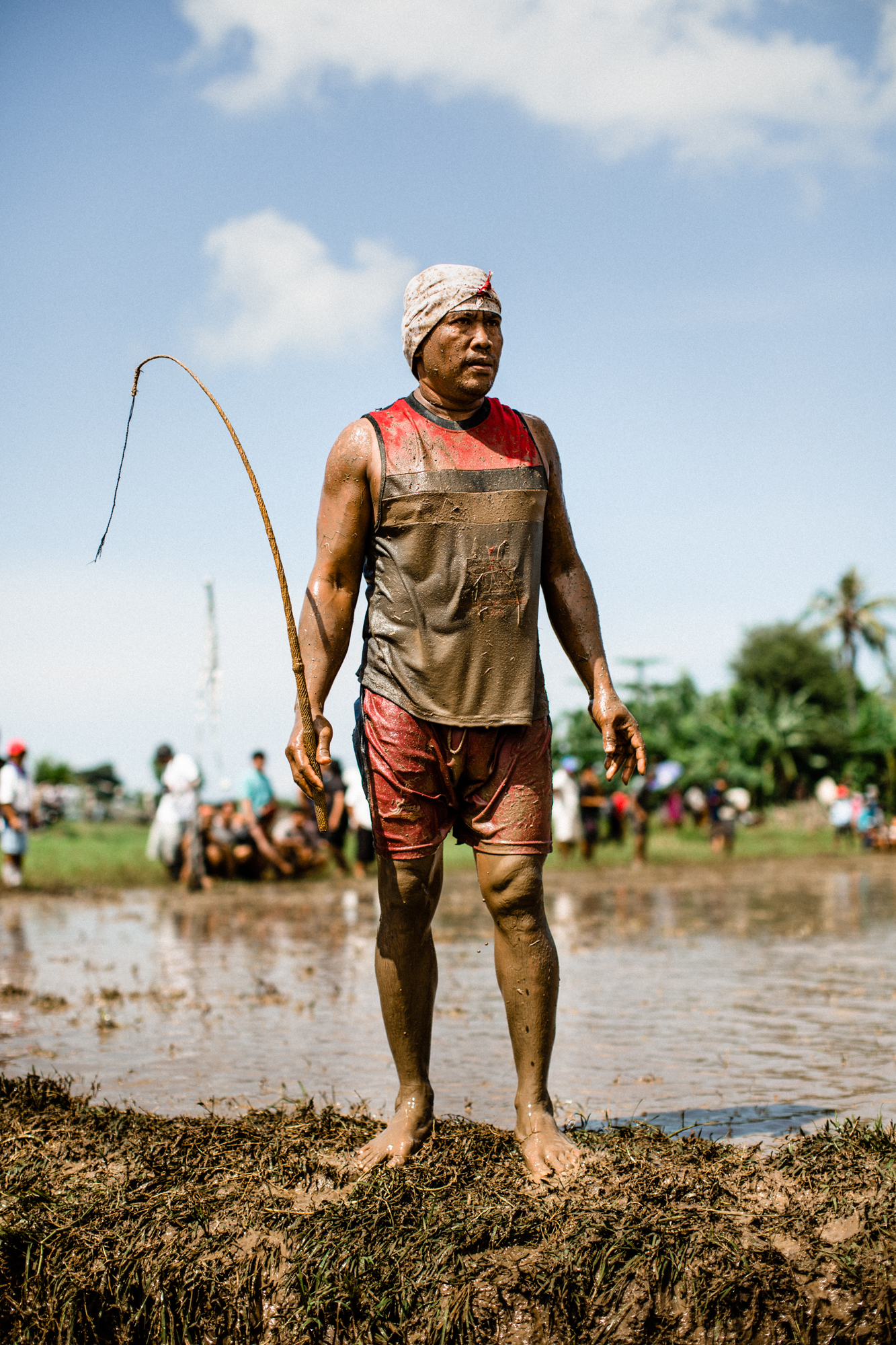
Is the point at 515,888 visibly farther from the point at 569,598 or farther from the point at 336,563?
the point at 336,563

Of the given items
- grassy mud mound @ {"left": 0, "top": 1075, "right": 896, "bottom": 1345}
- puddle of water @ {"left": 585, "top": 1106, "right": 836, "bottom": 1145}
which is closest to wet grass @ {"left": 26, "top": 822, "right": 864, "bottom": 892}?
puddle of water @ {"left": 585, "top": 1106, "right": 836, "bottom": 1145}

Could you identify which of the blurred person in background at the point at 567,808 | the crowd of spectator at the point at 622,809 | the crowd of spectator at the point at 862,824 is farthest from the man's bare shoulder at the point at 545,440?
the crowd of spectator at the point at 862,824

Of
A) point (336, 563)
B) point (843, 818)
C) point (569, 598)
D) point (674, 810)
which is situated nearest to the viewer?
point (336, 563)

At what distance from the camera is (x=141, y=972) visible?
7848mm

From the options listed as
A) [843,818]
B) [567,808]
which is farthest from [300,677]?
[843,818]

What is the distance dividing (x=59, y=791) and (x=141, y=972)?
34.1 meters

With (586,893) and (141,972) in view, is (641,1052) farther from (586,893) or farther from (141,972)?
(586,893)

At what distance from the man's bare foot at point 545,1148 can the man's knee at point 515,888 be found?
0.47m

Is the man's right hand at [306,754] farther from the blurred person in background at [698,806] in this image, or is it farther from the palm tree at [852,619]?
the palm tree at [852,619]

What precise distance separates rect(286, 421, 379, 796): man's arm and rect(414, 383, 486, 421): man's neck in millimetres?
189

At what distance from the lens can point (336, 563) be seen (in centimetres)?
354

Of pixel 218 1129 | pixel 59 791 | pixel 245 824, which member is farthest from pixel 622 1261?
pixel 59 791

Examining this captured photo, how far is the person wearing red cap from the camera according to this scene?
46.0 ft

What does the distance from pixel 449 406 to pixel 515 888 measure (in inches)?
51.2
